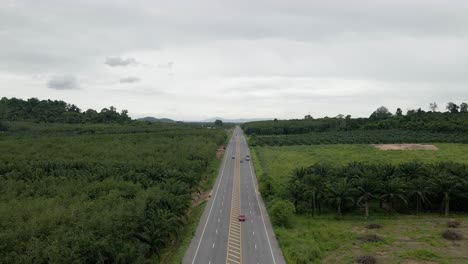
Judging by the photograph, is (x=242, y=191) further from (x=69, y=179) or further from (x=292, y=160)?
(x=292, y=160)

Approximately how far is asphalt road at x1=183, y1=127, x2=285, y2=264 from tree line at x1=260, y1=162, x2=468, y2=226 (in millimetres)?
7267

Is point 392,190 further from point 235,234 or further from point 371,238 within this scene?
point 235,234

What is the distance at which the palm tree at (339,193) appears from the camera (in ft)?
191

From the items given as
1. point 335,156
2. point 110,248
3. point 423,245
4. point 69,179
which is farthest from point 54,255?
point 335,156

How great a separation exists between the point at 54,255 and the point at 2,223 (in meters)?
12.1

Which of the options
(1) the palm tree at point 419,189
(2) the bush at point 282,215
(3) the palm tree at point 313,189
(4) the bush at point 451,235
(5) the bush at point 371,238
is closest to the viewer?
(5) the bush at point 371,238

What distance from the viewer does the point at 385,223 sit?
5591 centimetres

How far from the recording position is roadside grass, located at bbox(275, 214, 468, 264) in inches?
1663

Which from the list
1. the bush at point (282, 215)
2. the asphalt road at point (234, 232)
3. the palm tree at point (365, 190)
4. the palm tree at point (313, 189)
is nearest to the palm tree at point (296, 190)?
the palm tree at point (313, 189)

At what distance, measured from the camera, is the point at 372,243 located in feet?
154

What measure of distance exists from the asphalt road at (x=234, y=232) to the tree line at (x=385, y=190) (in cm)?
727

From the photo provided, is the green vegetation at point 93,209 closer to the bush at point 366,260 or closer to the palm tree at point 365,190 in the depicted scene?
the bush at point 366,260

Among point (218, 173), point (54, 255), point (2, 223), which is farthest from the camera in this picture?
point (218, 173)

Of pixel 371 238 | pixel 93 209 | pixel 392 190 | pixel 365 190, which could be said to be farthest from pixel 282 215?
pixel 93 209
